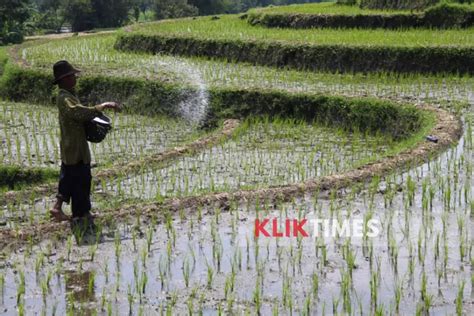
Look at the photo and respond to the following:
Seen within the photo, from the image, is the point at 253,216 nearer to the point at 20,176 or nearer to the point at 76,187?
the point at 76,187

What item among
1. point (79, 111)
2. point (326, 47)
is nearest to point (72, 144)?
point (79, 111)

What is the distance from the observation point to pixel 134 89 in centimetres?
1033

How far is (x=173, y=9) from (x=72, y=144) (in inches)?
1102

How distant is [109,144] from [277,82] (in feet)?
9.03

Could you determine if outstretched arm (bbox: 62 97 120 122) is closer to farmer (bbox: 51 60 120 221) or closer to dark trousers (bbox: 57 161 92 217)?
farmer (bbox: 51 60 120 221)

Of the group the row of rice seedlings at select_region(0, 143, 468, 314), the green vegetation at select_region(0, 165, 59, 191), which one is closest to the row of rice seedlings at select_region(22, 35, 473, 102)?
the green vegetation at select_region(0, 165, 59, 191)

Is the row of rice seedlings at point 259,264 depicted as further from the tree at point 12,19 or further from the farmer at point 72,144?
the tree at point 12,19

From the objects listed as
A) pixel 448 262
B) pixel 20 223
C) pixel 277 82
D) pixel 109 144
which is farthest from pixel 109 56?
pixel 448 262

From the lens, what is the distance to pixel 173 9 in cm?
3244

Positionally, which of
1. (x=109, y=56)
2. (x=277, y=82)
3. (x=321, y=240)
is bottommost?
(x=321, y=240)

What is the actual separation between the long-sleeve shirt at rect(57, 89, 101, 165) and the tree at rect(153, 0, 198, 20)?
27592mm

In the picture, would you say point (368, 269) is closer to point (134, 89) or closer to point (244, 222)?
point (244, 222)

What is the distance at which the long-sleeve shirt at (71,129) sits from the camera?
5.04 meters

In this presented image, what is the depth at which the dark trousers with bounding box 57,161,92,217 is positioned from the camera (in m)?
5.14
